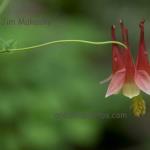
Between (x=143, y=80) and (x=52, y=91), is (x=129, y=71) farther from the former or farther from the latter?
(x=52, y=91)

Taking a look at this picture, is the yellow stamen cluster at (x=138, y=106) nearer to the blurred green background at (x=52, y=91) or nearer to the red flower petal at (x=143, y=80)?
the red flower petal at (x=143, y=80)

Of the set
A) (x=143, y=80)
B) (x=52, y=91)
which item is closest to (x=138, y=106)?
(x=143, y=80)

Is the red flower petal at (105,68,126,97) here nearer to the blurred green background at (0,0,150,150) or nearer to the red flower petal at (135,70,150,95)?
the red flower petal at (135,70,150,95)

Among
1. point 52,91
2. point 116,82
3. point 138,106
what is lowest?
point 52,91

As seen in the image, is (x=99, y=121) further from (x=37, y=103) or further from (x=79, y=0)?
(x=79, y=0)

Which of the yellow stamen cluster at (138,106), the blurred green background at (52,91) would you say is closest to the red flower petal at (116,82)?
the yellow stamen cluster at (138,106)

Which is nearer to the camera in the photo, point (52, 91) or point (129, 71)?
point (129, 71)

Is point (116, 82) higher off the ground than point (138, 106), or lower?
higher

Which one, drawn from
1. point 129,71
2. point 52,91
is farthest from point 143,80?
point 52,91

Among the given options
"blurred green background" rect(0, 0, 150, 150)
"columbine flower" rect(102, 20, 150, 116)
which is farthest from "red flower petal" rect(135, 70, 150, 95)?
"blurred green background" rect(0, 0, 150, 150)

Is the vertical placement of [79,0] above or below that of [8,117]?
above

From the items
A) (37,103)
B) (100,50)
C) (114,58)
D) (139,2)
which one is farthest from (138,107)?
(139,2)
